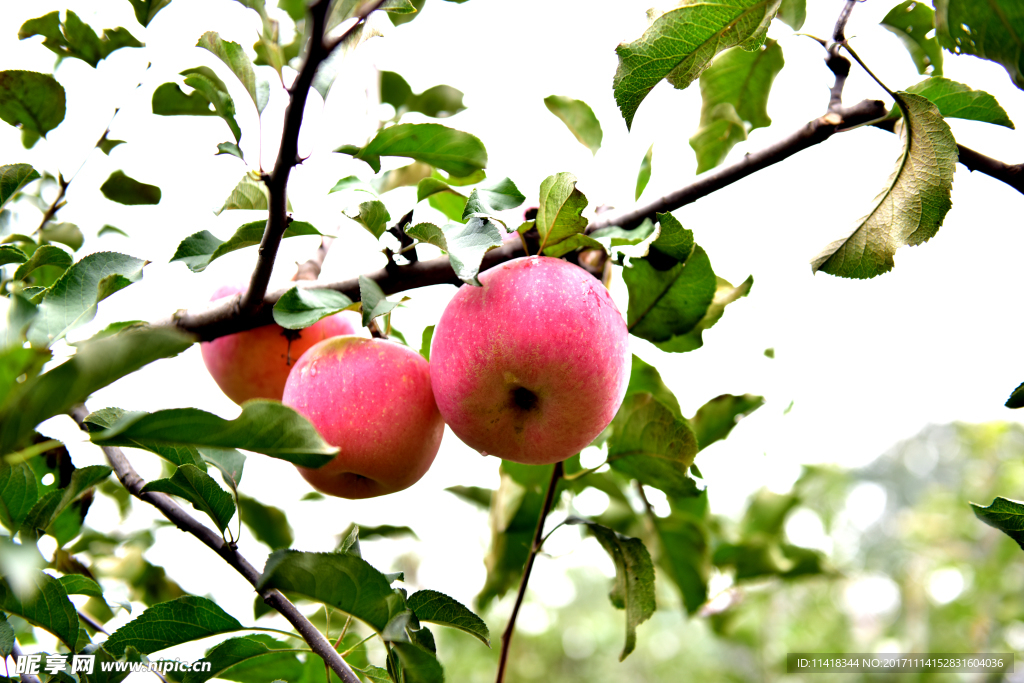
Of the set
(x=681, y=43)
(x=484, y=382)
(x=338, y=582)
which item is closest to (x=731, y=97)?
(x=681, y=43)

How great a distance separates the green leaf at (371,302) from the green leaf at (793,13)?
2.21 ft

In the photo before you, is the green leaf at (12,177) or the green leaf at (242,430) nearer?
the green leaf at (242,430)

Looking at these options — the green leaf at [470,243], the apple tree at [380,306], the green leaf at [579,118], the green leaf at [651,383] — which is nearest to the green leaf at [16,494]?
the apple tree at [380,306]

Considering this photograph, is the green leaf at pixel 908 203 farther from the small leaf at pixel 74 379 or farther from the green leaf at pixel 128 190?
the green leaf at pixel 128 190

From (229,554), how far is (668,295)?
22.3 inches

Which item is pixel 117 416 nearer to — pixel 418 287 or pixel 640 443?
pixel 418 287

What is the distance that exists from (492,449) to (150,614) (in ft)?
1.23

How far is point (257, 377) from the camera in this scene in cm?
99

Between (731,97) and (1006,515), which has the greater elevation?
(731,97)

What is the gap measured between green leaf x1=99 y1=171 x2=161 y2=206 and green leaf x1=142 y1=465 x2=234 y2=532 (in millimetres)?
567

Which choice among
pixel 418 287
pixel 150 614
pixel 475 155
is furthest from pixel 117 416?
pixel 475 155

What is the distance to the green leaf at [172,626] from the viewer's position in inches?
26.3

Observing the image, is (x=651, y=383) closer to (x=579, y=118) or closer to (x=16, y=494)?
(x=579, y=118)

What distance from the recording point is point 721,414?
3.41 ft
